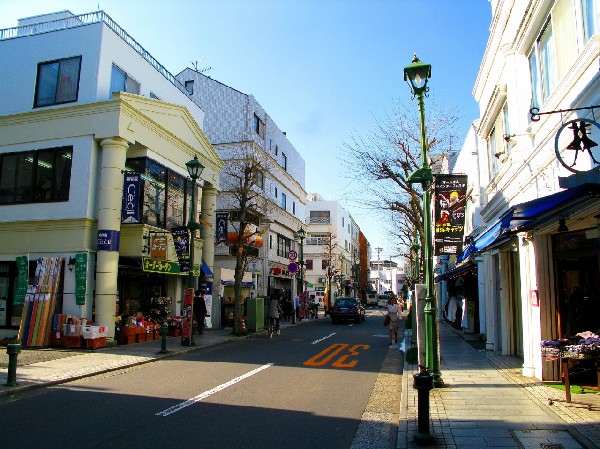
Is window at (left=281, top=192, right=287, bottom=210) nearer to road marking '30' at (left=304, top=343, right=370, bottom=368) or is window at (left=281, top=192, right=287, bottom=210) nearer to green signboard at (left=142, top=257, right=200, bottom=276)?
green signboard at (left=142, top=257, right=200, bottom=276)

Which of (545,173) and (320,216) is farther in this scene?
(320,216)

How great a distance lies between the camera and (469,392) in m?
9.05

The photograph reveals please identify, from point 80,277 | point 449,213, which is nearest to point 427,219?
point 449,213

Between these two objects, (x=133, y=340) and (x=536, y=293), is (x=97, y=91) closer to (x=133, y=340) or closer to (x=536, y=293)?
(x=133, y=340)

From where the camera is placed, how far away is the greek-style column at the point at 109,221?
16359 mm

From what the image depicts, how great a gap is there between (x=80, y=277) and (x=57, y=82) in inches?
300

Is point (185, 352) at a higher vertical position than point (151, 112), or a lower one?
lower

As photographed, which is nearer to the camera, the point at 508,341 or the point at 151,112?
the point at 508,341

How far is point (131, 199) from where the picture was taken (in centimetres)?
1725

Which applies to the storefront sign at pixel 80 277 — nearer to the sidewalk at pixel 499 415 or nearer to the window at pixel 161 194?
the window at pixel 161 194

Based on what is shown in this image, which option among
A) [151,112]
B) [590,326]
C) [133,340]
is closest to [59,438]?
[590,326]

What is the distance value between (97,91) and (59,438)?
13992 millimetres

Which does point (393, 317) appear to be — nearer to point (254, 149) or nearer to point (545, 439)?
point (545, 439)

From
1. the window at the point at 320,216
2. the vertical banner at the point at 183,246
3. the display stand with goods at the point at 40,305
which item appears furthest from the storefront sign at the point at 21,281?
the window at the point at 320,216
